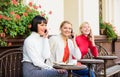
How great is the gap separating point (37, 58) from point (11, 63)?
67 centimetres

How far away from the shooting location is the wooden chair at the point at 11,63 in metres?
5.21

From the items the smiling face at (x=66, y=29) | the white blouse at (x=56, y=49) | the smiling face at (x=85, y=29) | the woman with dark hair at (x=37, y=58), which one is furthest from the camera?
the smiling face at (x=85, y=29)

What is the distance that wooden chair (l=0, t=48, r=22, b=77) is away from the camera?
5.21 meters

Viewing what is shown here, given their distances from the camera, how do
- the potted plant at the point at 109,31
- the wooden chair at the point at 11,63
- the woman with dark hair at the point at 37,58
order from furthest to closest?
the potted plant at the point at 109,31, the wooden chair at the point at 11,63, the woman with dark hair at the point at 37,58

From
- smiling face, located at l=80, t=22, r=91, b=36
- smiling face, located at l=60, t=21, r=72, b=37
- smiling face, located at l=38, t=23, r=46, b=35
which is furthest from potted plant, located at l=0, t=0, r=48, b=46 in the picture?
smiling face, located at l=80, t=22, r=91, b=36

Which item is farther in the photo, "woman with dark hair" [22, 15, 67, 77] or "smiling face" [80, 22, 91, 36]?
"smiling face" [80, 22, 91, 36]

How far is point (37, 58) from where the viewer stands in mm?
4824

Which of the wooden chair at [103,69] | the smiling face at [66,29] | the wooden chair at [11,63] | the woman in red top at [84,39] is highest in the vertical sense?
the smiling face at [66,29]

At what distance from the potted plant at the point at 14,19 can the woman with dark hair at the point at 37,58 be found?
0.34 meters

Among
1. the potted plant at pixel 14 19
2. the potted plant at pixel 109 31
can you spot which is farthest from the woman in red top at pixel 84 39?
the potted plant at pixel 109 31

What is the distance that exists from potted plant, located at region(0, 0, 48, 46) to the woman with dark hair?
34 centimetres

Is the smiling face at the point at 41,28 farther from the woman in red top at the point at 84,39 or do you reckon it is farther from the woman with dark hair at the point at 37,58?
the woman in red top at the point at 84,39

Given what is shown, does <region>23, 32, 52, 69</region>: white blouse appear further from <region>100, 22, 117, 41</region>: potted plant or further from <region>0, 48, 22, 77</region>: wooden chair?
<region>100, 22, 117, 41</region>: potted plant

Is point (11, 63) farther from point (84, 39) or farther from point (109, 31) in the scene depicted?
point (109, 31)
